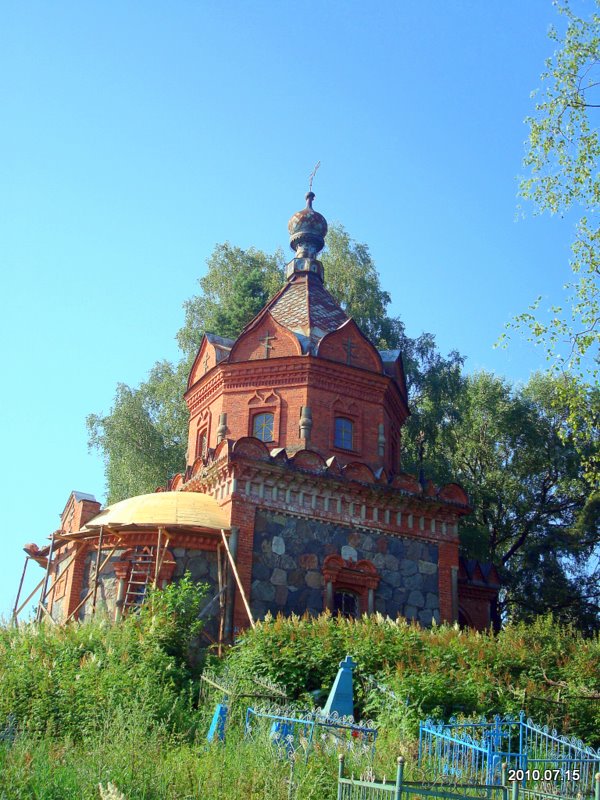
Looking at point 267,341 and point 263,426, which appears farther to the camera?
point 267,341

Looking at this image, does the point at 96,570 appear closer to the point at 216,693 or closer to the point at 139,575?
the point at 139,575

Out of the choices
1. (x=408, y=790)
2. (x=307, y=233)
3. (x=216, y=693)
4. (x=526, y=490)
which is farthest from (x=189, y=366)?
(x=408, y=790)

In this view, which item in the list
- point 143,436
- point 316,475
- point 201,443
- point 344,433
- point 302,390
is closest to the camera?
point 316,475

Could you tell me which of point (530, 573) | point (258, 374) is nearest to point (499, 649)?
point (258, 374)

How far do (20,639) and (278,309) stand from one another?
964cm

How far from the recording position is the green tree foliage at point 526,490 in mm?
24250

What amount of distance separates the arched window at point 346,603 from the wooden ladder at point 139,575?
128 inches

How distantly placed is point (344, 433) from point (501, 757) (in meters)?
9.11

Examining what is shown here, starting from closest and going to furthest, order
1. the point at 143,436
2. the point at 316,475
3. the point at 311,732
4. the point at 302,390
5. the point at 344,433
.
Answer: the point at 311,732 < the point at 316,475 < the point at 302,390 < the point at 344,433 < the point at 143,436

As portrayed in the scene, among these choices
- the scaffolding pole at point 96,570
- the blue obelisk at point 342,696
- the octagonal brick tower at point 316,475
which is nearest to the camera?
the blue obelisk at point 342,696

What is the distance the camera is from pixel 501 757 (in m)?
9.23

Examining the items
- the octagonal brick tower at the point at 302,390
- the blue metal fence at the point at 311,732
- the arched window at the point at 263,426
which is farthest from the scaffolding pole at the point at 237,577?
the blue metal fence at the point at 311,732

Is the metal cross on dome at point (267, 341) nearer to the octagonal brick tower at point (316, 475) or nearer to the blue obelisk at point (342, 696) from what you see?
the octagonal brick tower at point (316, 475)

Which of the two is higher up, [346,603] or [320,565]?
[320,565]
